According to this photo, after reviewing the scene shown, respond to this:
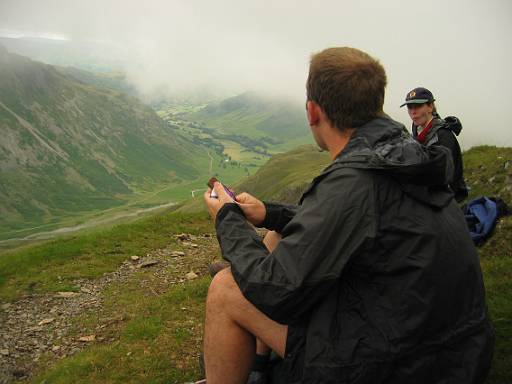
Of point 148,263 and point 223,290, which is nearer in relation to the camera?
point 223,290

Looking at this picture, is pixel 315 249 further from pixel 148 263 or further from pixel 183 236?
pixel 183 236

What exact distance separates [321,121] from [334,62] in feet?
2.05

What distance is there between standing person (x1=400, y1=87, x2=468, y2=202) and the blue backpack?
588 millimetres

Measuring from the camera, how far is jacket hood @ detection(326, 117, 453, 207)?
3822 millimetres

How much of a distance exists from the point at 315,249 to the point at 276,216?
208cm

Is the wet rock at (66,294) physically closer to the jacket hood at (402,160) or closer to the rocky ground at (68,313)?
the rocky ground at (68,313)

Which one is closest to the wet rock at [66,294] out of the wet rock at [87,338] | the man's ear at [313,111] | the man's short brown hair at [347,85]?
the wet rock at [87,338]

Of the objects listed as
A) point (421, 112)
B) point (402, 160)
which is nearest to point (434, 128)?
point (421, 112)

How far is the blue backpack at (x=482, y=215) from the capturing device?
1070cm

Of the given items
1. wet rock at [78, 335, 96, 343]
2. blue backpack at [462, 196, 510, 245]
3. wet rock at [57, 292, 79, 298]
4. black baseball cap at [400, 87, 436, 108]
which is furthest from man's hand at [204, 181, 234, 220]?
wet rock at [57, 292, 79, 298]

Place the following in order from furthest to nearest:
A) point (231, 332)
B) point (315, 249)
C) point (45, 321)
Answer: point (45, 321) → point (231, 332) → point (315, 249)

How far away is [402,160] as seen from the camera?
3906 millimetres

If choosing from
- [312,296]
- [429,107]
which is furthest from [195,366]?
[429,107]

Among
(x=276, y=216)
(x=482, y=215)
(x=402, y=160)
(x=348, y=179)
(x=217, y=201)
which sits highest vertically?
(x=402, y=160)
